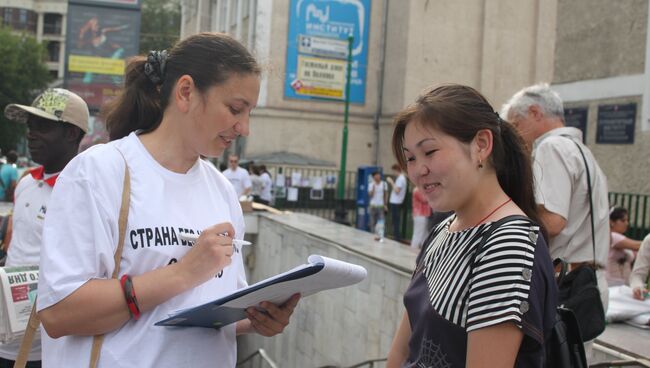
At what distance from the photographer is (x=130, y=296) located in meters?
1.89

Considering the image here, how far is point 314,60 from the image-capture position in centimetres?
2994

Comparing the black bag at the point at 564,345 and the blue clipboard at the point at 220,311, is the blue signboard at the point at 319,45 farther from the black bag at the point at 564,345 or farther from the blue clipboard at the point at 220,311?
the black bag at the point at 564,345

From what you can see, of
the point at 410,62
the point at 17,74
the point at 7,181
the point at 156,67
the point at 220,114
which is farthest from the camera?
the point at 17,74

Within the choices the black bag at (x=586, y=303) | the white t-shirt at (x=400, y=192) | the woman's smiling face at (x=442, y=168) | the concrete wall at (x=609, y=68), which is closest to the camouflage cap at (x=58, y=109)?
the woman's smiling face at (x=442, y=168)

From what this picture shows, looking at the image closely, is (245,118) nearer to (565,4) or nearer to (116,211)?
(116,211)

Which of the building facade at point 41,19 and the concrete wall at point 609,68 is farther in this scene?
the building facade at point 41,19

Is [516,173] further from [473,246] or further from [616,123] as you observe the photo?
[616,123]

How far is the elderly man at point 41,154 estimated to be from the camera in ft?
11.3

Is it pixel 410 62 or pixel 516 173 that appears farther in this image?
pixel 410 62

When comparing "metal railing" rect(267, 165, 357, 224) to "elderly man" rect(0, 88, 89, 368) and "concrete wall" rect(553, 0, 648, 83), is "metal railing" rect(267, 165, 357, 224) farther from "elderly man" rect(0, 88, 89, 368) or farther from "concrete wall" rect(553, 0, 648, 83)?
"elderly man" rect(0, 88, 89, 368)

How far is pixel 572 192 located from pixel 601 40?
1092 cm

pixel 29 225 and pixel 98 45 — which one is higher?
pixel 98 45

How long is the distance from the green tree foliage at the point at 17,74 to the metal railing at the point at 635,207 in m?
47.1

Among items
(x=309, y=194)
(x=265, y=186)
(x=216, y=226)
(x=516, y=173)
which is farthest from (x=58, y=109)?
(x=309, y=194)
